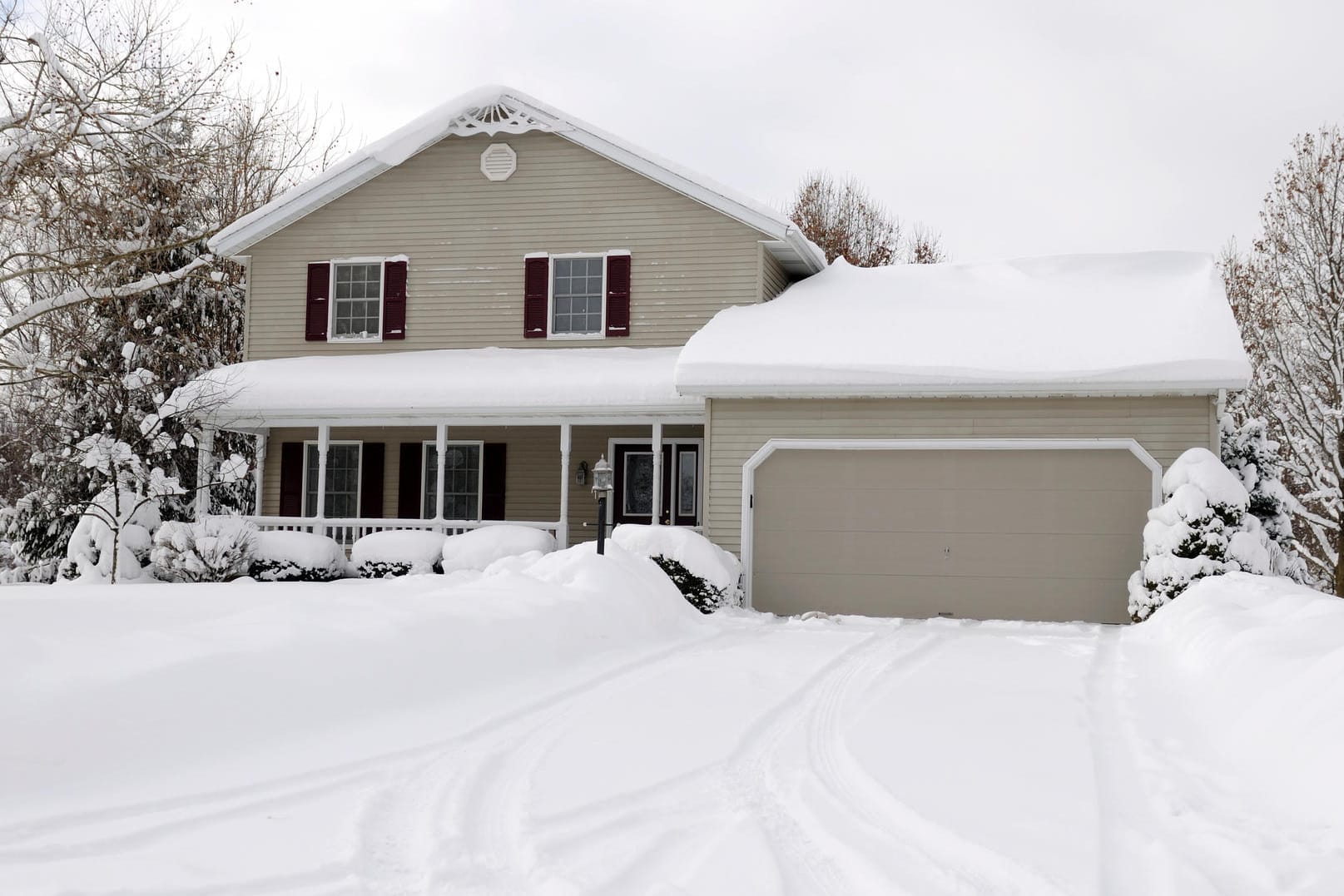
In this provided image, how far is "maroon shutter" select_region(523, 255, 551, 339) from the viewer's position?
17625 mm

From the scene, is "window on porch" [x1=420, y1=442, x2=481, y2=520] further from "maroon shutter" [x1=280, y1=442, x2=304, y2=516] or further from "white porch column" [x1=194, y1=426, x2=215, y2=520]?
"white porch column" [x1=194, y1=426, x2=215, y2=520]

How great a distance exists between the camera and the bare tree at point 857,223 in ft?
116

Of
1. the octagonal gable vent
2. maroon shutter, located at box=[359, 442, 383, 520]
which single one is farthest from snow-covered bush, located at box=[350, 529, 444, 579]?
the octagonal gable vent

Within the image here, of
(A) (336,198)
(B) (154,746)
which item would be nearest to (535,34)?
(A) (336,198)

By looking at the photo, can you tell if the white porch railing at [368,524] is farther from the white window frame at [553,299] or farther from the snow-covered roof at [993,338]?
the snow-covered roof at [993,338]

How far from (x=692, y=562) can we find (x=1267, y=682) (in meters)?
7.24

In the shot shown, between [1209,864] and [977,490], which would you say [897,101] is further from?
[1209,864]

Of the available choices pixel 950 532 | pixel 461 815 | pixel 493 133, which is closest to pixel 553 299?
pixel 493 133

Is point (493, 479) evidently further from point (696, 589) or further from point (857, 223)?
point (857, 223)

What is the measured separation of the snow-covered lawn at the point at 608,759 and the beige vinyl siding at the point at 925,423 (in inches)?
160

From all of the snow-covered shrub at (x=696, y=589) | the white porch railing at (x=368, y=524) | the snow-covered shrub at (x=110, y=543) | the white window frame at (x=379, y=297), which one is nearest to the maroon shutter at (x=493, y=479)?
the white porch railing at (x=368, y=524)

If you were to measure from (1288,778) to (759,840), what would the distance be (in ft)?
8.53

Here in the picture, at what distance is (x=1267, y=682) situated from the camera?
684 centimetres

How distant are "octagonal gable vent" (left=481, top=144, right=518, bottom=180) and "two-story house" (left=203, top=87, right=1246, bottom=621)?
0.17 feet
